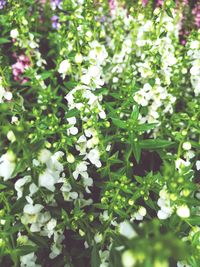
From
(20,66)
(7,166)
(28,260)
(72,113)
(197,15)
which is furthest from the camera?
(197,15)

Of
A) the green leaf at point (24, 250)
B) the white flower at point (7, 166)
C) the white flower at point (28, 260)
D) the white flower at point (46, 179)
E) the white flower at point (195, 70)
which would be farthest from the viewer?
the white flower at point (195, 70)

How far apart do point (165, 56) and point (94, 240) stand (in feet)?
3.94

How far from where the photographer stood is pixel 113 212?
6.88 ft

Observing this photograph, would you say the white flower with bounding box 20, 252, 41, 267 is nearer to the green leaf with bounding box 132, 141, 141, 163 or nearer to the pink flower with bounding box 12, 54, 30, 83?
the green leaf with bounding box 132, 141, 141, 163

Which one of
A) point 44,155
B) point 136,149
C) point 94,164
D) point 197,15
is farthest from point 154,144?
point 197,15

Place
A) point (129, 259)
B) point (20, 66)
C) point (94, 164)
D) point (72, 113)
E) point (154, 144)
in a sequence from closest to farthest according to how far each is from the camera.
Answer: point (129, 259) → point (72, 113) → point (154, 144) → point (94, 164) → point (20, 66)

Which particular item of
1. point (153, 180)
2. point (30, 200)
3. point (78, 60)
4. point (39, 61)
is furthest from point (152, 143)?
point (39, 61)

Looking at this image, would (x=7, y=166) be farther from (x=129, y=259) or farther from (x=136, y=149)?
(x=136, y=149)

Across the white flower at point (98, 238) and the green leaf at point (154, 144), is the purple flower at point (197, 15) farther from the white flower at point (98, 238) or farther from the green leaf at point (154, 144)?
the white flower at point (98, 238)

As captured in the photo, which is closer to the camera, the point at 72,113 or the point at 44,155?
the point at 44,155

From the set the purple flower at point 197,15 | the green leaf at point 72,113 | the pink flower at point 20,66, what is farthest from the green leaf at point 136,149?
the purple flower at point 197,15

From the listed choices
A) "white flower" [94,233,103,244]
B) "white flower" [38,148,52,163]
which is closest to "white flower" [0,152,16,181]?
"white flower" [38,148,52,163]

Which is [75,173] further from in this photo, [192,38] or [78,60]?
[192,38]

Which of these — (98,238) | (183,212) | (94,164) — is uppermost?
(183,212)
